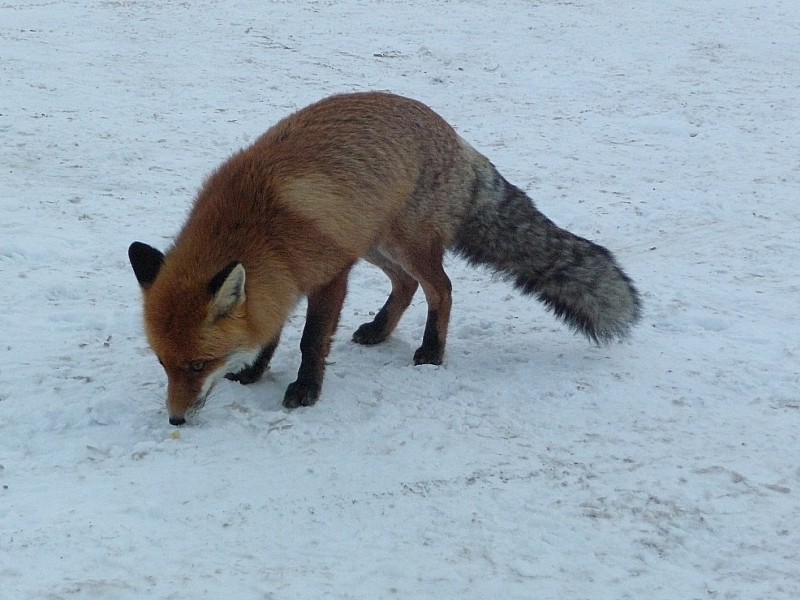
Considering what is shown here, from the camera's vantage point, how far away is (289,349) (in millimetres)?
5926

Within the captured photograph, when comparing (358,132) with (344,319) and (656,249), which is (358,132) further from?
(656,249)

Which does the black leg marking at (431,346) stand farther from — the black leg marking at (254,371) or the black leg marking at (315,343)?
the black leg marking at (254,371)

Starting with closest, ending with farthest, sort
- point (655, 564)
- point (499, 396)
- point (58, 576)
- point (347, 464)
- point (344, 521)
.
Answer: point (58, 576)
point (655, 564)
point (344, 521)
point (347, 464)
point (499, 396)

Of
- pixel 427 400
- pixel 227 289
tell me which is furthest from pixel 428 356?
pixel 227 289

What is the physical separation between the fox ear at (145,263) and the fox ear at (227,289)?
0.48m

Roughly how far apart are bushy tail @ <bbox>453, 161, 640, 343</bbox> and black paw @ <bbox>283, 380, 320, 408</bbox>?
1530mm

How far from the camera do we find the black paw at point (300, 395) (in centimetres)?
511

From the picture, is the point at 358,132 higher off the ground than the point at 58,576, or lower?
higher

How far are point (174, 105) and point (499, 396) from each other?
280 inches

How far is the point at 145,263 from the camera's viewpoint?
4645 mm

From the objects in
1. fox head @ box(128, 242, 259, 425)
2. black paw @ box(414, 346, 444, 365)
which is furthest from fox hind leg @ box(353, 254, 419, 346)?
fox head @ box(128, 242, 259, 425)

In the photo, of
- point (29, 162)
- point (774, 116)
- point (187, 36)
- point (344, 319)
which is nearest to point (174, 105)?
point (29, 162)

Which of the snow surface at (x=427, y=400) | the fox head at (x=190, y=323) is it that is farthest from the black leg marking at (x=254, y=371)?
the fox head at (x=190, y=323)

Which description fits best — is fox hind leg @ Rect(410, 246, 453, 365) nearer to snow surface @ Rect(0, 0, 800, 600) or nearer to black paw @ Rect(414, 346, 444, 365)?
black paw @ Rect(414, 346, 444, 365)
